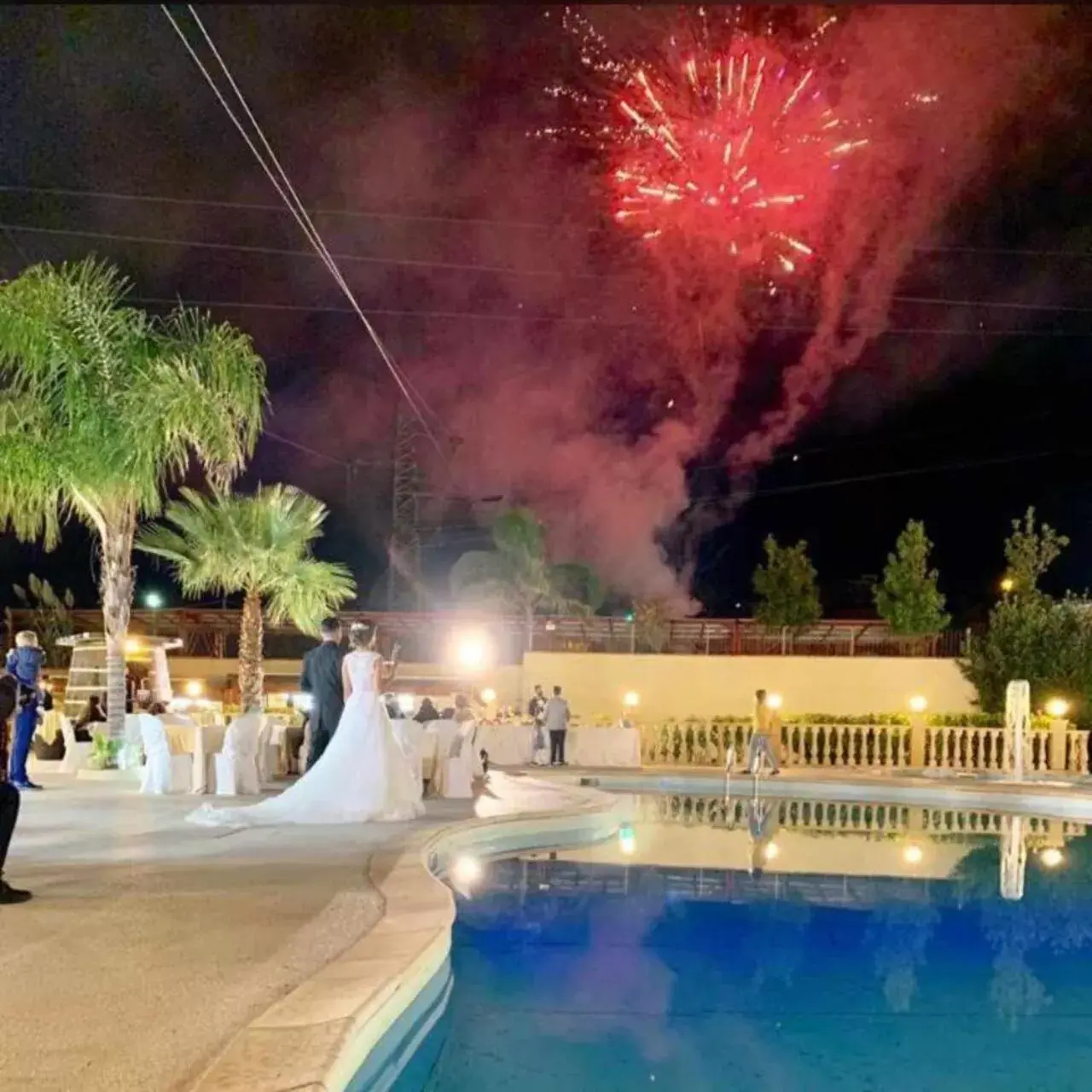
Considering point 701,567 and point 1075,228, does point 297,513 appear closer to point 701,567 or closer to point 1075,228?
point 1075,228

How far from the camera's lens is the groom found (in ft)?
32.3

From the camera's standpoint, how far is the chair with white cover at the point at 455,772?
1152cm

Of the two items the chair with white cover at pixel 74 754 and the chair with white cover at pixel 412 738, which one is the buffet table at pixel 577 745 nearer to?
the chair with white cover at pixel 412 738

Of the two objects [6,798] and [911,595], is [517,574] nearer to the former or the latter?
[911,595]

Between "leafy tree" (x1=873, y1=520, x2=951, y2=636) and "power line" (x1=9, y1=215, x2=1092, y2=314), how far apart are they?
5.72 m

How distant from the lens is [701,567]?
41.2 metres

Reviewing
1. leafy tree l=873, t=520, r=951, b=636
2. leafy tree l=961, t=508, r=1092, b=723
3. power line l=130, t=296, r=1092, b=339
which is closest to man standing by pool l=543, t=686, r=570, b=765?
power line l=130, t=296, r=1092, b=339

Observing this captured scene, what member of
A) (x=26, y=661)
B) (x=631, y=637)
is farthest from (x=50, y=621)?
(x=26, y=661)

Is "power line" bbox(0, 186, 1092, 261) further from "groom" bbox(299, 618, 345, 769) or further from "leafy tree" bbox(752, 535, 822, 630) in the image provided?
A: "leafy tree" bbox(752, 535, 822, 630)

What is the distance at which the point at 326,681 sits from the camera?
9.85m

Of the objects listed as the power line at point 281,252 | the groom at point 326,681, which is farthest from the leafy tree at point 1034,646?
the groom at point 326,681

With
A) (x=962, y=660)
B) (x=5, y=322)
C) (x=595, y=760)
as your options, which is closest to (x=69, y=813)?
(x=5, y=322)

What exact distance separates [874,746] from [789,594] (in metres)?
5.11

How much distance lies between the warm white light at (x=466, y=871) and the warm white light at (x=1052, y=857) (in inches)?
195
